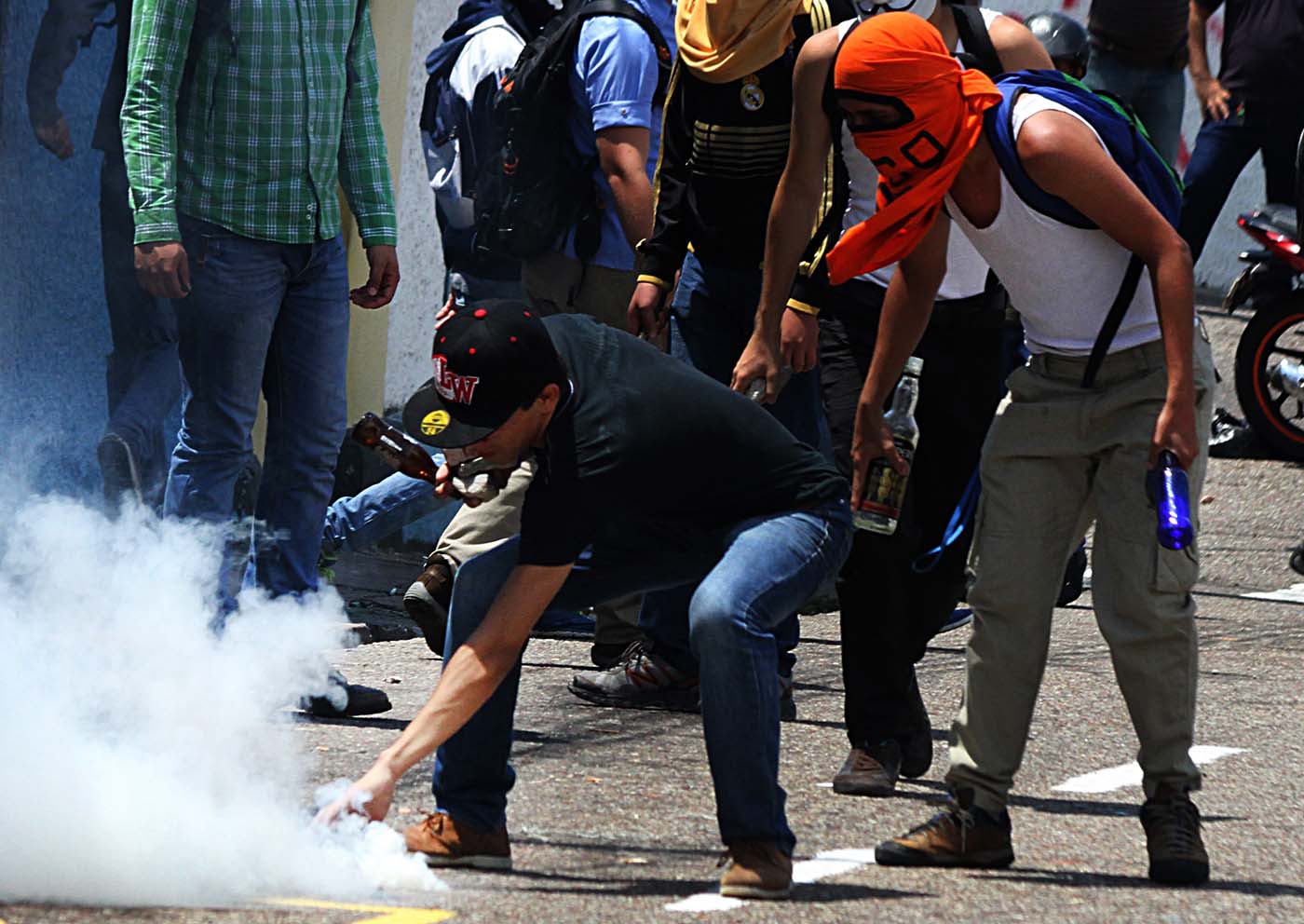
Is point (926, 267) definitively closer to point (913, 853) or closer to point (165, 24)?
point (913, 853)

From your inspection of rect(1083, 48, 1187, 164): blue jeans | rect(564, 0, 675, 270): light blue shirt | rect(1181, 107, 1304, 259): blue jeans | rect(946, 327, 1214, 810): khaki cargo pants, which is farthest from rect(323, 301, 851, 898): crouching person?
rect(1181, 107, 1304, 259): blue jeans

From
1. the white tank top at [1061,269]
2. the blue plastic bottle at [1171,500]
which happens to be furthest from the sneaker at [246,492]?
the blue plastic bottle at [1171,500]

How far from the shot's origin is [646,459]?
4.13 meters

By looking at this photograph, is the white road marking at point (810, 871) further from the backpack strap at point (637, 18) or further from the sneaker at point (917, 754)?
the backpack strap at point (637, 18)

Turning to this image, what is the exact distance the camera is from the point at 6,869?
400 cm

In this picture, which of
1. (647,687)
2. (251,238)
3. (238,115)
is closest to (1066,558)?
(647,687)

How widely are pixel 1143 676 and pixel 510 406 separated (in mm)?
1347

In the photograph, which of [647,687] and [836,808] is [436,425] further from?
[647,687]

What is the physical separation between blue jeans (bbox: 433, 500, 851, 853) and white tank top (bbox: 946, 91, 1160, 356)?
1.80 feet

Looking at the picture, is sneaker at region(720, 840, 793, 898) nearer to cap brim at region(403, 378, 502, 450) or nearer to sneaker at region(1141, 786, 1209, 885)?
sneaker at region(1141, 786, 1209, 885)

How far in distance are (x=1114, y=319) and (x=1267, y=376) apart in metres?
5.63

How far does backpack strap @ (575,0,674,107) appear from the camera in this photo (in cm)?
613

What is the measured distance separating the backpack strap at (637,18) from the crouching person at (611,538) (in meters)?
2.02

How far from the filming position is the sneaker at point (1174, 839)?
14.2 feet
